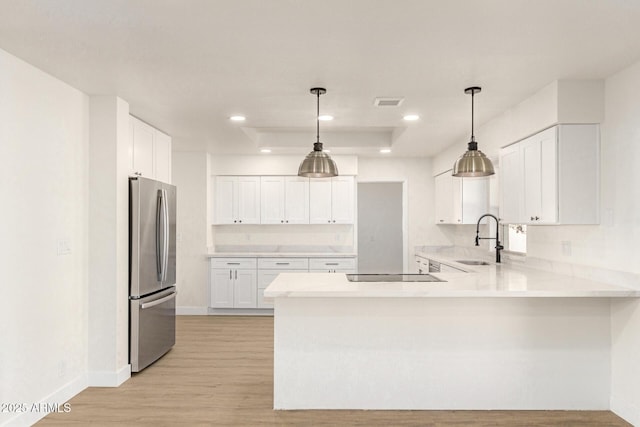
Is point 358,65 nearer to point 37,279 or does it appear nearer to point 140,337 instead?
point 37,279

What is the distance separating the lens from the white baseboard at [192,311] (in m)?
6.78

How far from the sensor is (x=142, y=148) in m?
4.53

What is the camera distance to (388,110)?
4.25 metres

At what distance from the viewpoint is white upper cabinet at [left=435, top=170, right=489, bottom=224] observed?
5480mm

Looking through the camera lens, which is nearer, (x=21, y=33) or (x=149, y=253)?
(x=21, y=33)

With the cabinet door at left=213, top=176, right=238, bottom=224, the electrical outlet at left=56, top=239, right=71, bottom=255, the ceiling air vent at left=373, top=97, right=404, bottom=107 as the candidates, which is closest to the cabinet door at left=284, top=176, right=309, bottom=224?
the cabinet door at left=213, top=176, right=238, bottom=224

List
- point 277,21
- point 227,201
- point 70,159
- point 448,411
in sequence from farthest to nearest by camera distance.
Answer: point 227,201 < point 70,159 < point 448,411 < point 277,21

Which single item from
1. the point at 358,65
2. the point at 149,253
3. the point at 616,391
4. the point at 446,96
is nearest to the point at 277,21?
the point at 358,65

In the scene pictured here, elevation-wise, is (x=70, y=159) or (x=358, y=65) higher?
(x=358, y=65)

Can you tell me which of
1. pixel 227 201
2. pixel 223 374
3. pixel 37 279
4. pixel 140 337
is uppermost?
pixel 227 201

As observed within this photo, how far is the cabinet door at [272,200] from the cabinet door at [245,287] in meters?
0.83

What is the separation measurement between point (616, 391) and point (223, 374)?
303 centimetres

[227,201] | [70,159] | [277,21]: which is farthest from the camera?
[227,201]

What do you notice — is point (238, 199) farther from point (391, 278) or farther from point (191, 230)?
point (391, 278)
